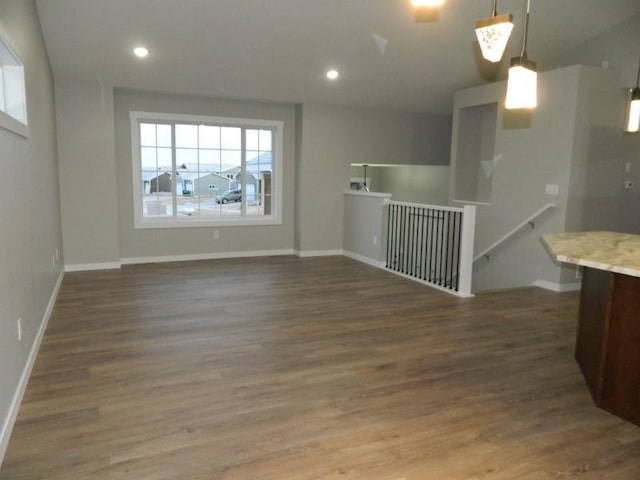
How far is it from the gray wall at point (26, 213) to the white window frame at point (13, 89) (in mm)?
70

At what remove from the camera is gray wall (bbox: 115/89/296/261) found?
6.45m

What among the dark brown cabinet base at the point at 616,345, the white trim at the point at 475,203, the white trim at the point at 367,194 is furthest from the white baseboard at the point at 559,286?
the dark brown cabinet base at the point at 616,345

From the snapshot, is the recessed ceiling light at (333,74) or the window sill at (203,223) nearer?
the recessed ceiling light at (333,74)

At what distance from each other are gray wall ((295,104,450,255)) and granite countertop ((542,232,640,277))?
4503 millimetres

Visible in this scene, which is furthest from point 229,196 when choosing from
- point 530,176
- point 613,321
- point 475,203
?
point 613,321

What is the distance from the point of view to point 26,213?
3.23 metres

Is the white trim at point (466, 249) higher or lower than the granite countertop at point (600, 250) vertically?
lower

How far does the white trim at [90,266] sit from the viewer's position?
20.2 feet

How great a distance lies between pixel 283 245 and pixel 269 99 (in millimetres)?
2277

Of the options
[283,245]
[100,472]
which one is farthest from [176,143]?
[100,472]

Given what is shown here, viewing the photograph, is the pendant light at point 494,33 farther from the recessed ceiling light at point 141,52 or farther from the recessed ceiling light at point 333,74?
the recessed ceiling light at point 141,52

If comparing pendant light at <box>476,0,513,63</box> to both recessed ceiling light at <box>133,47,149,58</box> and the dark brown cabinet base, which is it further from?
recessed ceiling light at <box>133,47,149,58</box>

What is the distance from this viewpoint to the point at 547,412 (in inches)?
107

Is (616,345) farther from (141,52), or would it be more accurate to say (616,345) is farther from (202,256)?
(202,256)
